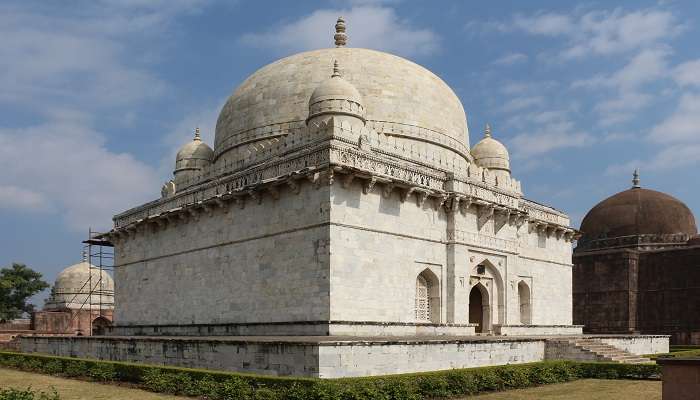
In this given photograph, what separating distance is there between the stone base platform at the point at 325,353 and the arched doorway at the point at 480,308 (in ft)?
13.3

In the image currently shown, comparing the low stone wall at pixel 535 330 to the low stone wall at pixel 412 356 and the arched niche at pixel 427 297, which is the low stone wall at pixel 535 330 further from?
the low stone wall at pixel 412 356

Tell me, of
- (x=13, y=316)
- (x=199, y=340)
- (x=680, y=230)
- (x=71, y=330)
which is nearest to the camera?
(x=199, y=340)

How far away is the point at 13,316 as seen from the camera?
62.2 m

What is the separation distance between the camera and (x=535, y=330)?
30.3m

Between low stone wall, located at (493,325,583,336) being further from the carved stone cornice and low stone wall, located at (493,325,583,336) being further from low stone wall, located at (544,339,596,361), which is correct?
the carved stone cornice

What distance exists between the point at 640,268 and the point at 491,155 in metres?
13.9

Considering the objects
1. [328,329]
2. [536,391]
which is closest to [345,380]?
[328,329]

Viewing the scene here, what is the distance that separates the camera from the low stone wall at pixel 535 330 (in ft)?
90.3

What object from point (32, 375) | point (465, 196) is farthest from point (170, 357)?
point (465, 196)

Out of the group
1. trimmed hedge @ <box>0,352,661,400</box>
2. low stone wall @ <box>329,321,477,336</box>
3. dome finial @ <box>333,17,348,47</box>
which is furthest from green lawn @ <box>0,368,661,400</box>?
dome finial @ <box>333,17,348,47</box>

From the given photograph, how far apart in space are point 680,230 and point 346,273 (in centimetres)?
2820

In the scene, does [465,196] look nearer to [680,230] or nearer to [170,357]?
[170,357]

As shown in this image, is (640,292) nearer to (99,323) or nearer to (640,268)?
(640,268)

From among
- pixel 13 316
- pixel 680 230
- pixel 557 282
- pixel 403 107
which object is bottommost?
pixel 13 316
